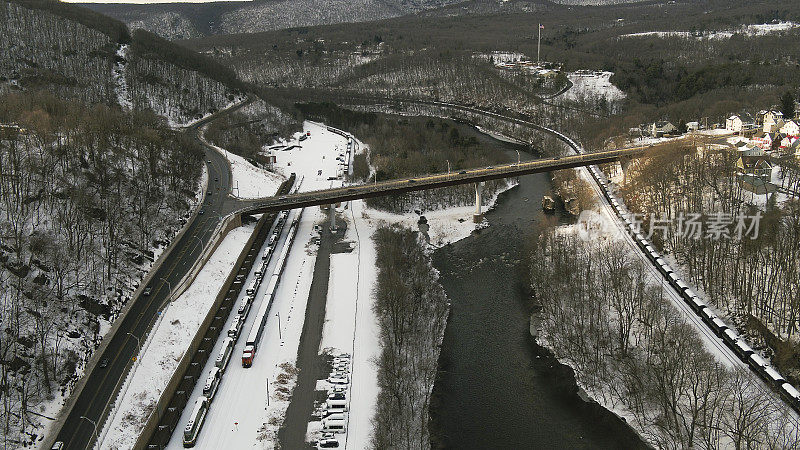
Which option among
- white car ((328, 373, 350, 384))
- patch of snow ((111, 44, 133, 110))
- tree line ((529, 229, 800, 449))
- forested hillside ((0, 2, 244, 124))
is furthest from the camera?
patch of snow ((111, 44, 133, 110))

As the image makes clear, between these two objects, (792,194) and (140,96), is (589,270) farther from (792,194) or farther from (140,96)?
(140,96)

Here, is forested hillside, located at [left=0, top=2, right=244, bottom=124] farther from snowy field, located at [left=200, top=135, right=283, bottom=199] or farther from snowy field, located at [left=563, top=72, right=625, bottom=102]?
snowy field, located at [left=563, top=72, right=625, bottom=102]

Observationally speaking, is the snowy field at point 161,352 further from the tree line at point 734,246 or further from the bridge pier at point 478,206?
the tree line at point 734,246

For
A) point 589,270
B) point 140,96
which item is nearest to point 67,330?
point 589,270

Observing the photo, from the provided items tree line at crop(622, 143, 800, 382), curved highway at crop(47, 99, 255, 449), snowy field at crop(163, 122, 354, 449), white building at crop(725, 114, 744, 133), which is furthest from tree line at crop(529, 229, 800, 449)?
white building at crop(725, 114, 744, 133)

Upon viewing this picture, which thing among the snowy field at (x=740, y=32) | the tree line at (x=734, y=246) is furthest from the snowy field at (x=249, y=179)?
the snowy field at (x=740, y=32)

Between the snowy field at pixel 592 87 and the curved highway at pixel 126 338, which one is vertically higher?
the snowy field at pixel 592 87

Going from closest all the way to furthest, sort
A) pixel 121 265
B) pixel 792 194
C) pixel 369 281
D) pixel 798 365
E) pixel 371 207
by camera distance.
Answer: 1. pixel 798 365
2. pixel 121 265
3. pixel 369 281
4. pixel 792 194
5. pixel 371 207
